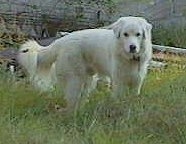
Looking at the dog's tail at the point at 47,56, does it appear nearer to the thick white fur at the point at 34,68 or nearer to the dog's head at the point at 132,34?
the thick white fur at the point at 34,68

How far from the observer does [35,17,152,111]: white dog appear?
20.3ft

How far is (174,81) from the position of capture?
22.3 ft

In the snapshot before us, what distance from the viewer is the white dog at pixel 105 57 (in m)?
6.18

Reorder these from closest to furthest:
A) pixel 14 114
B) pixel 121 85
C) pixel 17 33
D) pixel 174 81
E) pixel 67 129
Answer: pixel 67 129
pixel 14 114
pixel 121 85
pixel 174 81
pixel 17 33

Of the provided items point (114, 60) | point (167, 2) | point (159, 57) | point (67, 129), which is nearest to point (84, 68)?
point (114, 60)

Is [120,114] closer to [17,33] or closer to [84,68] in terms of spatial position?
[84,68]

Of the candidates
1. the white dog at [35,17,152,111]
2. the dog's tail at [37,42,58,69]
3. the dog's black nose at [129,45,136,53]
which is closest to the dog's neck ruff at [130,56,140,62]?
the white dog at [35,17,152,111]

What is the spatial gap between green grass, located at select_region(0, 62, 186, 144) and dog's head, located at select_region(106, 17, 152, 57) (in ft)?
1.58

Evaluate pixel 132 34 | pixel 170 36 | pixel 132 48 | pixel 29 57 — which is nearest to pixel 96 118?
pixel 132 48

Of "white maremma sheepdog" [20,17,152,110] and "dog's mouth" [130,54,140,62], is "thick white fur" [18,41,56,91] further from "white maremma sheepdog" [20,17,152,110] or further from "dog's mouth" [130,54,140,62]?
"dog's mouth" [130,54,140,62]

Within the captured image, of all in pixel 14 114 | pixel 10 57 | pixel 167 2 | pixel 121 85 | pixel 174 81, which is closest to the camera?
pixel 14 114

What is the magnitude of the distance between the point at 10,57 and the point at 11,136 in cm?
428

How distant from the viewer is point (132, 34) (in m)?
6.18

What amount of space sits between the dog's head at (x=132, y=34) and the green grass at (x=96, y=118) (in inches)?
19.0
